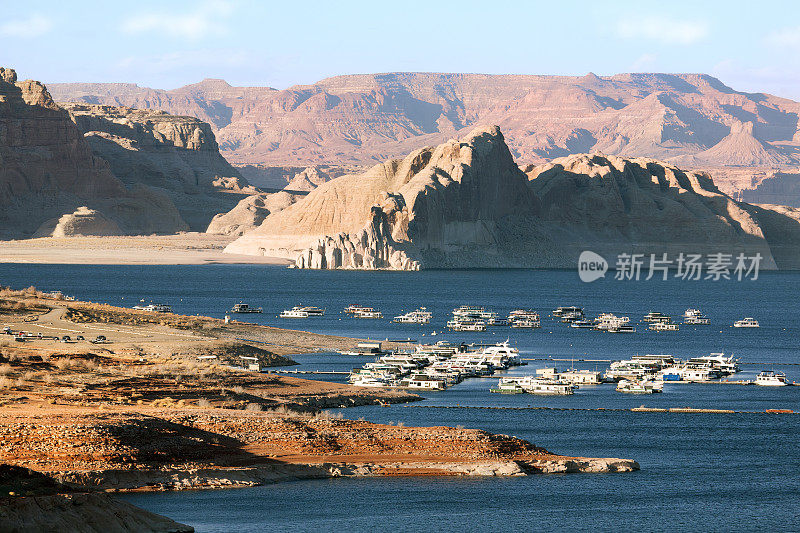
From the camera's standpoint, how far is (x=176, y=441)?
53875 millimetres

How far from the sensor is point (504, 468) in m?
55.8

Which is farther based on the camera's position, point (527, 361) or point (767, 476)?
point (527, 361)

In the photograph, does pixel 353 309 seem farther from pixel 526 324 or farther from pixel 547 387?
pixel 547 387

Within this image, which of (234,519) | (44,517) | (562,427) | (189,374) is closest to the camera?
(44,517)

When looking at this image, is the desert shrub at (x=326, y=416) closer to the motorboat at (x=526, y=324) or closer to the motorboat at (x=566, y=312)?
the motorboat at (x=526, y=324)

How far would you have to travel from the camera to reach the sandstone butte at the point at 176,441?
40156 mm

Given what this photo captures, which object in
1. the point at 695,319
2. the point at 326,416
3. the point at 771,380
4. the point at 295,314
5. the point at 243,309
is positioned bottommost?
the point at 295,314

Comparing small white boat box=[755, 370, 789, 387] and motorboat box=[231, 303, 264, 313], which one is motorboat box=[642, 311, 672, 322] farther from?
small white boat box=[755, 370, 789, 387]

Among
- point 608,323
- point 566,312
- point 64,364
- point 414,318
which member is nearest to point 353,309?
point 414,318

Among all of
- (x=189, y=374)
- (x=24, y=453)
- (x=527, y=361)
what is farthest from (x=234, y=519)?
(x=527, y=361)

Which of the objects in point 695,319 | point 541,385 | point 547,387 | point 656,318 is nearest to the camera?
point 547,387

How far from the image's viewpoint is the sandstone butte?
4016 centimetres

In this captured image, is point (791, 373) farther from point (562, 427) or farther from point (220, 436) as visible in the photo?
point (220, 436)

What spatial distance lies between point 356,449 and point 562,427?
61.5ft
